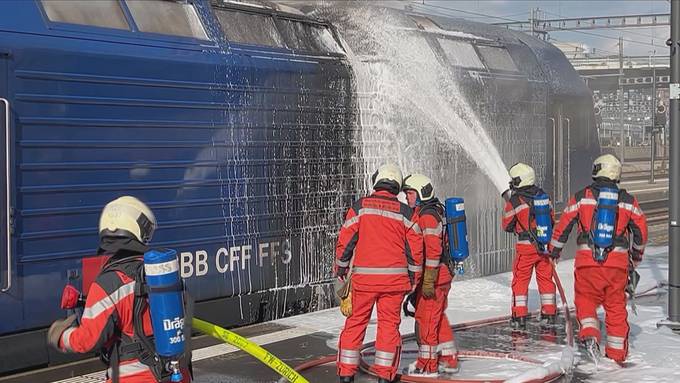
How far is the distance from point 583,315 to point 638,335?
133cm

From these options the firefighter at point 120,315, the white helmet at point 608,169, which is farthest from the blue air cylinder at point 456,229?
the firefighter at point 120,315

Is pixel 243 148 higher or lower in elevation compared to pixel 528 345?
higher

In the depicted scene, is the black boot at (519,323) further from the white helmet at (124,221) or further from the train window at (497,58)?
the white helmet at (124,221)

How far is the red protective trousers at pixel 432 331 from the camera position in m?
6.38

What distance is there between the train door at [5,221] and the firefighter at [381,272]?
2.22 metres

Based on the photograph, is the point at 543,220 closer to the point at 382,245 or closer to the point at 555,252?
the point at 555,252

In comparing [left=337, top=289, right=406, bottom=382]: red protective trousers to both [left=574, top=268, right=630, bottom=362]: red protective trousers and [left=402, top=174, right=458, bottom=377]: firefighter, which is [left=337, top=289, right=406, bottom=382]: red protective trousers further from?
[left=574, top=268, right=630, bottom=362]: red protective trousers

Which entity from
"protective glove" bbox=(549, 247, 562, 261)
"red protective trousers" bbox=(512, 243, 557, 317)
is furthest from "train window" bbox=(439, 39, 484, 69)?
"protective glove" bbox=(549, 247, 562, 261)

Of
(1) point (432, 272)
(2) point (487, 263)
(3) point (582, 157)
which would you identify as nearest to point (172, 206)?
(1) point (432, 272)

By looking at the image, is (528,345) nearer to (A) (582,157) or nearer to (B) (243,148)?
(B) (243,148)

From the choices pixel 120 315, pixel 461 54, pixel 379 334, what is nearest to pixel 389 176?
pixel 379 334

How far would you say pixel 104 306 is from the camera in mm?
3398

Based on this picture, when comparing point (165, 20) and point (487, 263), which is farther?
point (487, 263)

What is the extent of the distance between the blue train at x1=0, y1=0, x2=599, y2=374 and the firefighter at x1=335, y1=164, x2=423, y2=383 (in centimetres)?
173
